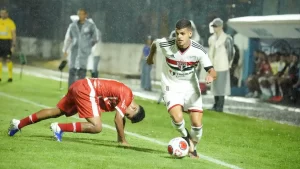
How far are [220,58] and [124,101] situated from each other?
9056 millimetres

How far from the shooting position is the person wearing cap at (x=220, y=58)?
808 inches

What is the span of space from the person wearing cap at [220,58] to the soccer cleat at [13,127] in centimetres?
871

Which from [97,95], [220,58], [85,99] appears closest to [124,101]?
[97,95]

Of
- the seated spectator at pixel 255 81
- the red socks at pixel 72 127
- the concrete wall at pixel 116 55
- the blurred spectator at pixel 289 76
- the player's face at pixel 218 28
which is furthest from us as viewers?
the concrete wall at pixel 116 55

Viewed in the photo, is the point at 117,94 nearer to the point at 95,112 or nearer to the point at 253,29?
the point at 95,112

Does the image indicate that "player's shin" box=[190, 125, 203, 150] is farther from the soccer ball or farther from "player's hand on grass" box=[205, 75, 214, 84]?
"player's hand on grass" box=[205, 75, 214, 84]

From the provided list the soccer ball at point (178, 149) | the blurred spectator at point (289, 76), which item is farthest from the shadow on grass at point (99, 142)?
the blurred spectator at point (289, 76)

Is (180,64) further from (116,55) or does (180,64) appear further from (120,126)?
(116,55)

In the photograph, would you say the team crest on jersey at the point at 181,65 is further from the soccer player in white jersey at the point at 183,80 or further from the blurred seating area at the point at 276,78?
the blurred seating area at the point at 276,78

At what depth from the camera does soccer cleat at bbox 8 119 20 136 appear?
12492 mm

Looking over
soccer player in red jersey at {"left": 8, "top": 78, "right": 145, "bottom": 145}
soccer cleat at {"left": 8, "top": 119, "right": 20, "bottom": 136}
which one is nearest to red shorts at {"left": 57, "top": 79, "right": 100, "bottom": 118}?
soccer player in red jersey at {"left": 8, "top": 78, "right": 145, "bottom": 145}

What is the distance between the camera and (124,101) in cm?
1178

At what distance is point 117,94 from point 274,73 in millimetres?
13193

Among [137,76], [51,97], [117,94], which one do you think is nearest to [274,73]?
[51,97]
